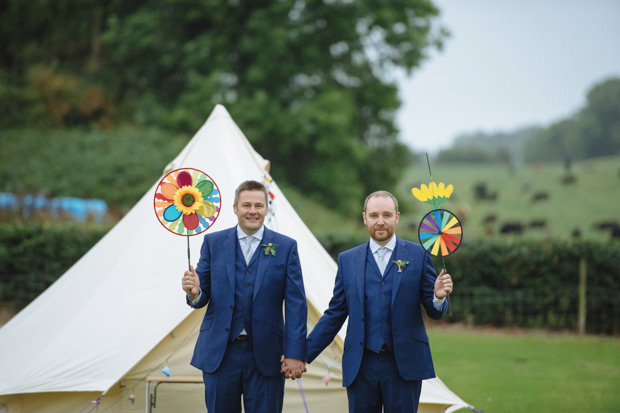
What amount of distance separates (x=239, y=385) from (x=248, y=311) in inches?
16.0

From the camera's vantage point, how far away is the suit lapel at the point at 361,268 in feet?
10.7

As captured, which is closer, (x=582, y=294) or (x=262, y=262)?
(x=262, y=262)

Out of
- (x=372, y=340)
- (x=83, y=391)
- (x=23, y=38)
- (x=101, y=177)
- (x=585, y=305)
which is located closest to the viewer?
(x=372, y=340)

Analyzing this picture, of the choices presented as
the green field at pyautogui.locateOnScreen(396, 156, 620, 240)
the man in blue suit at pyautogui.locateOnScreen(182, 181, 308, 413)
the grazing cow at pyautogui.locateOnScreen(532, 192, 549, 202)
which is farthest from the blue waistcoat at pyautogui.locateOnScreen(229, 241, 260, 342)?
the grazing cow at pyautogui.locateOnScreen(532, 192, 549, 202)

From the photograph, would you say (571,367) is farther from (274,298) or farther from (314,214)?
Answer: (314,214)

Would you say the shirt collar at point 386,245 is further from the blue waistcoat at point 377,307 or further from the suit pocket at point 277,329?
the suit pocket at point 277,329

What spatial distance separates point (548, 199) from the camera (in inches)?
1150

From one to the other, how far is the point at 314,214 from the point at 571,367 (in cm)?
803

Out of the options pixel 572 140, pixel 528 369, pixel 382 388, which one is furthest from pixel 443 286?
pixel 572 140

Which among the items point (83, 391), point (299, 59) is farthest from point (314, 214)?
point (83, 391)

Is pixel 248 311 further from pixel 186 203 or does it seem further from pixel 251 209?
pixel 186 203

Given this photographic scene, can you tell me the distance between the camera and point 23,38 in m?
21.0

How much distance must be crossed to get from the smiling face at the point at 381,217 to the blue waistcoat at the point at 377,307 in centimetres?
16

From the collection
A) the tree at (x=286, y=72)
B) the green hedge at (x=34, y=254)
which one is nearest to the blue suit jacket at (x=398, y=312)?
the green hedge at (x=34, y=254)
